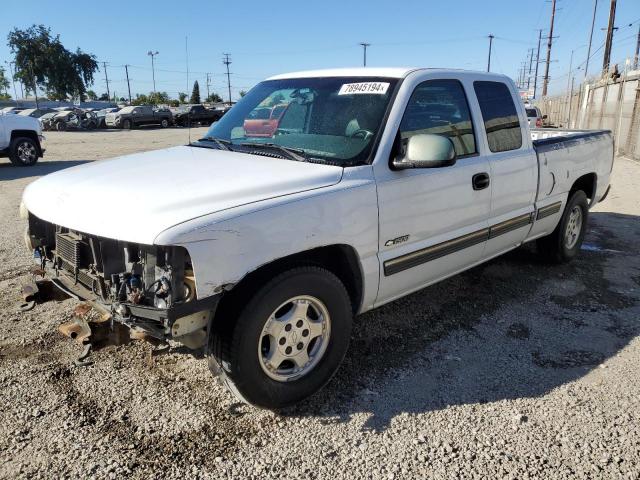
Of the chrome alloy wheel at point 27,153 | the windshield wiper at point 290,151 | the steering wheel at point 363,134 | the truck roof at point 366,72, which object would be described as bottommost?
the chrome alloy wheel at point 27,153

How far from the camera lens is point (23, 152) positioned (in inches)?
550

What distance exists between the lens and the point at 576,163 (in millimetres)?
5297

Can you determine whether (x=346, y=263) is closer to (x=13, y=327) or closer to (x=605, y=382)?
(x=605, y=382)

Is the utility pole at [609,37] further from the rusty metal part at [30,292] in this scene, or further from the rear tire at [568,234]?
the rusty metal part at [30,292]

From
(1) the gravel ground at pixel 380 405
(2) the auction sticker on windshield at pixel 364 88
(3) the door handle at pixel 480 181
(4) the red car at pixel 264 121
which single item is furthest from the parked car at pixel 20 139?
(3) the door handle at pixel 480 181

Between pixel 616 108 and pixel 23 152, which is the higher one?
pixel 616 108

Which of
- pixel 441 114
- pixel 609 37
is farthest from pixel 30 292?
pixel 609 37

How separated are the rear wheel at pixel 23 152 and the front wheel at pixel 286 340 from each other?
527 inches

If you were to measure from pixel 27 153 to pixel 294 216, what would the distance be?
44.9 feet

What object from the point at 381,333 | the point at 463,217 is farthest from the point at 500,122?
the point at 381,333

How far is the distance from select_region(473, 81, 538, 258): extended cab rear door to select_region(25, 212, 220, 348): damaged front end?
255 cm

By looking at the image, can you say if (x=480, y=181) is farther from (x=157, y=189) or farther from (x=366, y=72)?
(x=157, y=189)

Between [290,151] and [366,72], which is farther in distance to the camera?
[366,72]

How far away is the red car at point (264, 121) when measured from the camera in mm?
3803
